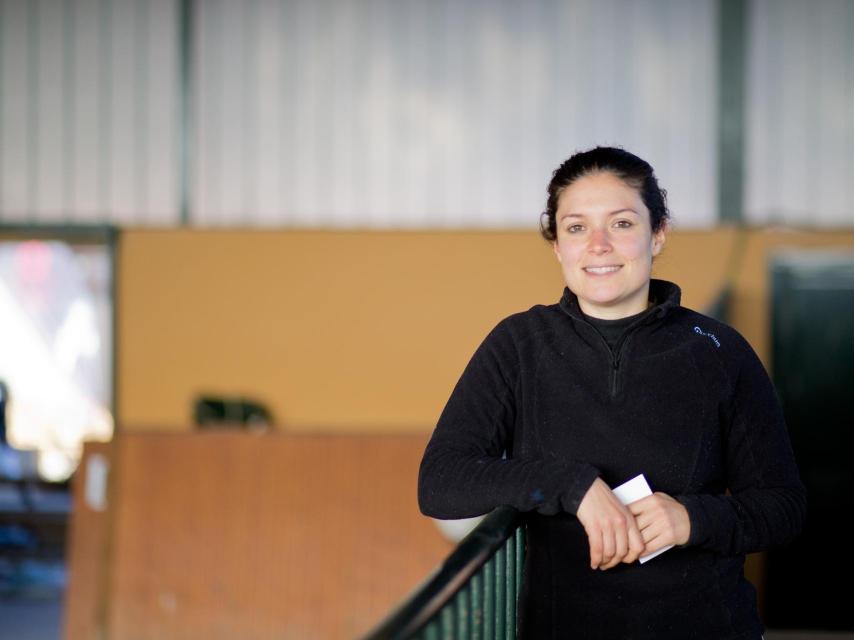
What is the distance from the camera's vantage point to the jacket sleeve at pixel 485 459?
4.48ft

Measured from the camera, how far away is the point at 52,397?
812cm

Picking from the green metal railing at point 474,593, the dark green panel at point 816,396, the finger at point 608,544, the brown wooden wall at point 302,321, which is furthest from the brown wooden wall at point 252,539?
the finger at point 608,544

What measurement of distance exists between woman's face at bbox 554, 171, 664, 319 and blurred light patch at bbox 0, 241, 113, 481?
697cm

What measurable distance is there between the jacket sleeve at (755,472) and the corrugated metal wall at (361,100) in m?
5.04

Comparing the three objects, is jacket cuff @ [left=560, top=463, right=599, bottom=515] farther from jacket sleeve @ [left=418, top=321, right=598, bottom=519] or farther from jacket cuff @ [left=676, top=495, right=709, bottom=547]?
jacket cuff @ [left=676, top=495, right=709, bottom=547]

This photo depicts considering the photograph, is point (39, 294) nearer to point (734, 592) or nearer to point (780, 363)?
point (780, 363)

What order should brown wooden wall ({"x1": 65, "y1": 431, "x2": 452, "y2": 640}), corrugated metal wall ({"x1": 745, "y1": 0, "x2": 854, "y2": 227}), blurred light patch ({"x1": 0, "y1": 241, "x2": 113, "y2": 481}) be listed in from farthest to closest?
blurred light patch ({"x1": 0, "y1": 241, "x2": 113, "y2": 481}) → corrugated metal wall ({"x1": 745, "y1": 0, "x2": 854, "y2": 227}) → brown wooden wall ({"x1": 65, "y1": 431, "x2": 452, "y2": 640})

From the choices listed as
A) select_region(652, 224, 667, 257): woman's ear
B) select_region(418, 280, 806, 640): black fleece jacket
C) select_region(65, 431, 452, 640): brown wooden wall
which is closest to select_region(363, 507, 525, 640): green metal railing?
select_region(418, 280, 806, 640): black fleece jacket

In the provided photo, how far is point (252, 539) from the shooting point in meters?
5.15

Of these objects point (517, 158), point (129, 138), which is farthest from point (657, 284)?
point (129, 138)

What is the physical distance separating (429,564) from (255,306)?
181cm

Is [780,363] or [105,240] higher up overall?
[105,240]

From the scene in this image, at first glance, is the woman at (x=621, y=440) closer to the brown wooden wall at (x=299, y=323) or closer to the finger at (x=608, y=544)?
the finger at (x=608, y=544)

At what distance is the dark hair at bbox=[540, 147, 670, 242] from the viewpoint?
137 cm
